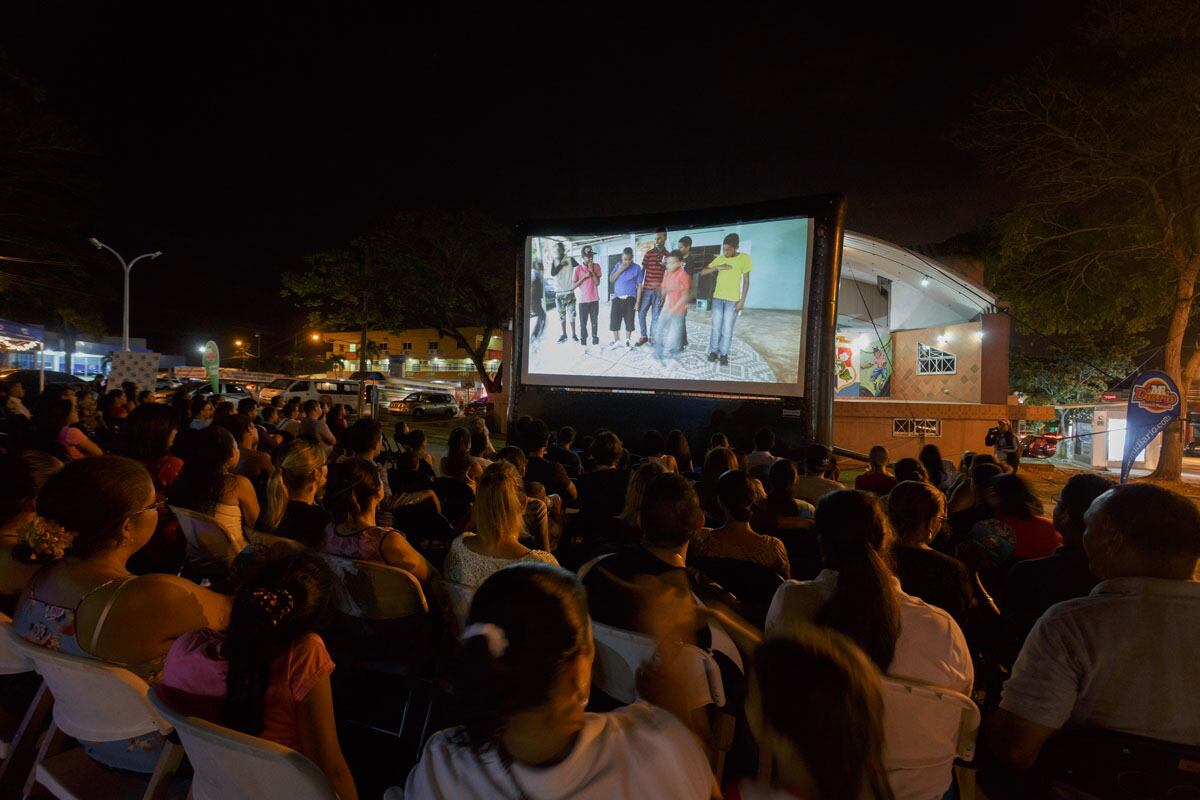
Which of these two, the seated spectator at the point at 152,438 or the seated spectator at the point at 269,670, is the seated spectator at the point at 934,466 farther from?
the seated spectator at the point at 152,438

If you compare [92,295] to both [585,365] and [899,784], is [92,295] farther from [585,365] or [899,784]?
[899,784]

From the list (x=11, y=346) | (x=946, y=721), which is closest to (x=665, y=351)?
(x=946, y=721)

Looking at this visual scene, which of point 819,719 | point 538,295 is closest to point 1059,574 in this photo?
point 819,719

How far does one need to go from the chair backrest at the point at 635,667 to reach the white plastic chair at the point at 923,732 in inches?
17.4

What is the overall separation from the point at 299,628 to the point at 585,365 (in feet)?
34.4

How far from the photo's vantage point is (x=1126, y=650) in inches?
61.4

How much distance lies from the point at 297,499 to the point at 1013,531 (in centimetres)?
380

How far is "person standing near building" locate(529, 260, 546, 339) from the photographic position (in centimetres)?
1240

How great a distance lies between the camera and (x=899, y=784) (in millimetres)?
1711

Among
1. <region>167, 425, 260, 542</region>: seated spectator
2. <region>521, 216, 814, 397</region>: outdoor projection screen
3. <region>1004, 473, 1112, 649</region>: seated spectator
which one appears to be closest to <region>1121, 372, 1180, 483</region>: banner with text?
<region>521, 216, 814, 397</region>: outdoor projection screen

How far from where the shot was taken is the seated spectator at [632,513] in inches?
133

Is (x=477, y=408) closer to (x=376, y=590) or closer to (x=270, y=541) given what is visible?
(x=270, y=541)

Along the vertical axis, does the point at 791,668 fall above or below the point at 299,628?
above

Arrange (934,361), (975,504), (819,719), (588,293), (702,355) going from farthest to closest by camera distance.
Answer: (934,361) < (588,293) < (702,355) < (975,504) < (819,719)
